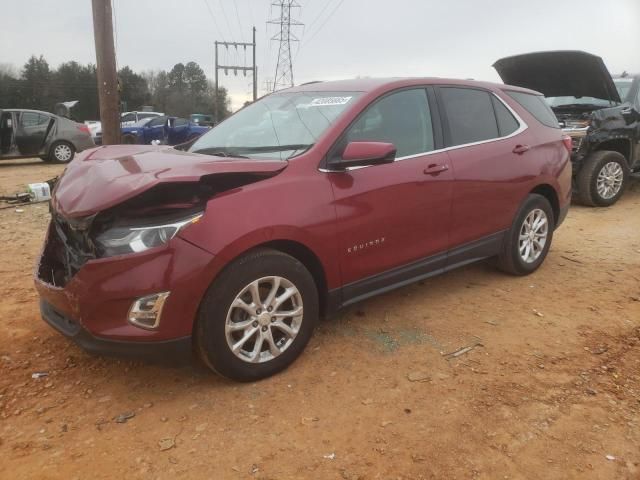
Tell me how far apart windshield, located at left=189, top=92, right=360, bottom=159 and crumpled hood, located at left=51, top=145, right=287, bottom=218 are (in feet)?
1.11

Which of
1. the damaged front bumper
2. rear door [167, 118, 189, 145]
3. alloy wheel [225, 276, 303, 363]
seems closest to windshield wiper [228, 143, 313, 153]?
alloy wheel [225, 276, 303, 363]

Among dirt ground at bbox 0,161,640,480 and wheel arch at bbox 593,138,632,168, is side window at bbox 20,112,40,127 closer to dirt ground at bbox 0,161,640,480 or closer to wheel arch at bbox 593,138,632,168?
dirt ground at bbox 0,161,640,480

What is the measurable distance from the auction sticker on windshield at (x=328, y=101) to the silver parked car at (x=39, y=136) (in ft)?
40.8

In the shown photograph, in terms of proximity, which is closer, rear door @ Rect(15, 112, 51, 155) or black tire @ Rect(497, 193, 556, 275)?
black tire @ Rect(497, 193, 556, 275)

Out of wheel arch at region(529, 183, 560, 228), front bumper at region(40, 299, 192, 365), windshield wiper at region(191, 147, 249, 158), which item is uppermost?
windshield wiper at region(191, 147, 249, 158)

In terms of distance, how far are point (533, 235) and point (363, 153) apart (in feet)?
7.65

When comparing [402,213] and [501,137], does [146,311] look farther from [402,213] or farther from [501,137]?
[501,137]

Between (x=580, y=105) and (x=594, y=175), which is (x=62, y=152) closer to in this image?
(x=580, y=105)

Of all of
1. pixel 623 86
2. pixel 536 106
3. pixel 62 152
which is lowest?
pixel 62 152

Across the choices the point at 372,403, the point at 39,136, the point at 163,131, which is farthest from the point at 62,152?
the point at 372,403

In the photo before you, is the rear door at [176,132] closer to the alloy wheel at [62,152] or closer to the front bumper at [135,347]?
the alloy wheel at [62,152]

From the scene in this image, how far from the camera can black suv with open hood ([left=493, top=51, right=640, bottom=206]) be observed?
7289 mm

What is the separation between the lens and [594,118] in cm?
731

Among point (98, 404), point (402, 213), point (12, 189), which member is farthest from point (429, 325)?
point (12, 189)
